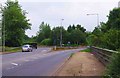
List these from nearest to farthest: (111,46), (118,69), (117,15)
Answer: (118,69)
(111,46)
(117,15)

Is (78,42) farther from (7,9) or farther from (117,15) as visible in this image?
(117,15)

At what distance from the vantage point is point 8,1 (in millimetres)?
108562

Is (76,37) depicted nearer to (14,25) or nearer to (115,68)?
(14,25)

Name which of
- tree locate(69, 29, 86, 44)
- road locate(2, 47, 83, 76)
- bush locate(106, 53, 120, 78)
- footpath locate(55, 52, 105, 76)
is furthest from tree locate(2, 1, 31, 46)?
bush locate(106, 53, 120, 78)

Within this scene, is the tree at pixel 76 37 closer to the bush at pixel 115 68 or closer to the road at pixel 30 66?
the road at pixel 30 66

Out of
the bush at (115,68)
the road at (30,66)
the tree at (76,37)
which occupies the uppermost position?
the tree at (76,37)

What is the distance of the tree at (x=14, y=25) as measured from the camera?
99000mm

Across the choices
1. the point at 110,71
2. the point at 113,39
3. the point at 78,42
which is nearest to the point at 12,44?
the point at 78,42

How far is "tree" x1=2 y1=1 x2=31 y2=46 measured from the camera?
9900 centimetres

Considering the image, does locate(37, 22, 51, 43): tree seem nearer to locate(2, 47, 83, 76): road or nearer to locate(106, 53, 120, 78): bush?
locate(2, 47, 83, 76): road

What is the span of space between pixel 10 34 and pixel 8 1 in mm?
14061

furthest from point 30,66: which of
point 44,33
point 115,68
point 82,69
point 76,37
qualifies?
point 44,33

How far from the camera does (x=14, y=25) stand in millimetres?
99688

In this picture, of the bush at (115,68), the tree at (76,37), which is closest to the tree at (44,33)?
the tree at (76,37)
